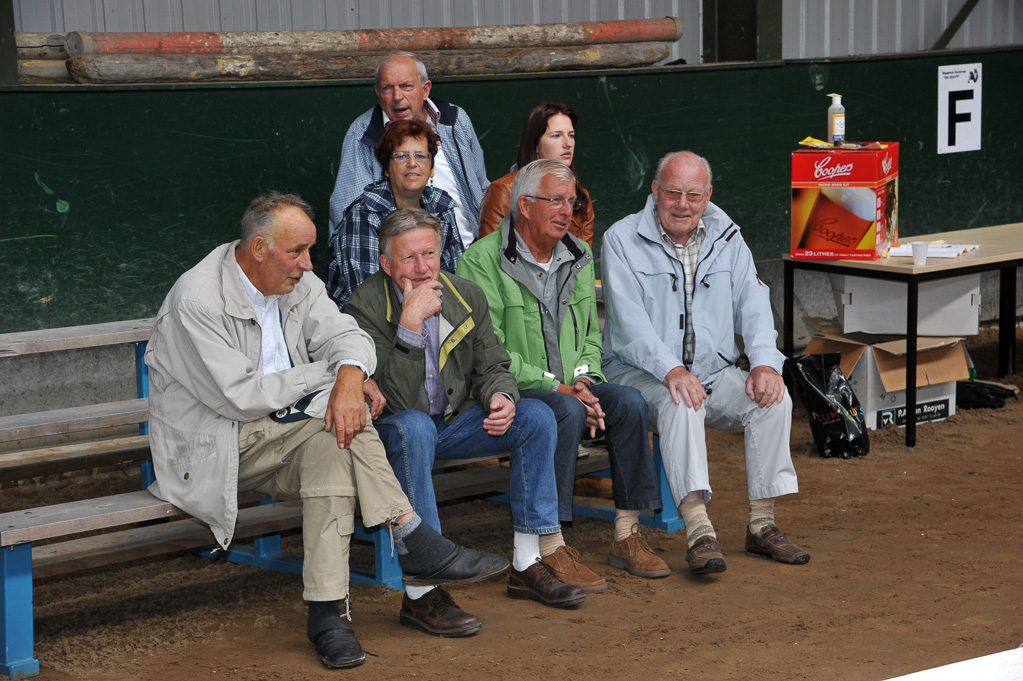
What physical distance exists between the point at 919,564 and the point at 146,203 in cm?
371

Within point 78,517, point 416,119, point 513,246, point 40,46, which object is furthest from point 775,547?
point 40,46

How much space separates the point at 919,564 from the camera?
4.38 m

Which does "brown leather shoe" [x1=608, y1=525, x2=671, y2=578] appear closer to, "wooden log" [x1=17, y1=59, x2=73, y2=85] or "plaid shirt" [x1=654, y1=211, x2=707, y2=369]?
"plaid shirt" [x1=654, y1=211, x2=707, y2=369]

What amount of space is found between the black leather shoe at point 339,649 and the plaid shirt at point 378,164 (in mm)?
1810

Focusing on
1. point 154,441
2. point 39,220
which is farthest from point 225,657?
point 39,220

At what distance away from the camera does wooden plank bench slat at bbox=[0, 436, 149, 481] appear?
16.3 feet

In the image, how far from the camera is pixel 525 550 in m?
4.10

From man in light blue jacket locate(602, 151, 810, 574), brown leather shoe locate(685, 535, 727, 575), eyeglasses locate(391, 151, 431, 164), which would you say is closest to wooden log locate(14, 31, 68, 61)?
eyeglasses locate(391, 151, 431, 164)

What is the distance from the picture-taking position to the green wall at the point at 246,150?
18.5 ft

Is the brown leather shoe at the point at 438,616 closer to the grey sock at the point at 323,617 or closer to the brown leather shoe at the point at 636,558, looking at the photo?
the grey sock at the point at 323,617

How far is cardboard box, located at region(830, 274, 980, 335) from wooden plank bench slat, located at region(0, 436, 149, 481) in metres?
3.34

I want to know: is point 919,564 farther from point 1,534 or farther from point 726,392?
point 1,534

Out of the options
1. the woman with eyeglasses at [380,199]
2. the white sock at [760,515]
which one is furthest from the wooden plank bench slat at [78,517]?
the white sock at [760,515]

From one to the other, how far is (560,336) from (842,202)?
6.93 ft
